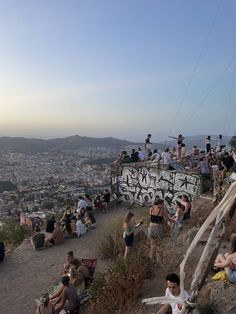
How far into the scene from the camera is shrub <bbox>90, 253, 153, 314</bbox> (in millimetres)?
7574

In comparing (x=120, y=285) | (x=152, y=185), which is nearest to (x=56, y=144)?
(x=152, y=185)

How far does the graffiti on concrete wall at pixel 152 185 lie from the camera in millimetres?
17016

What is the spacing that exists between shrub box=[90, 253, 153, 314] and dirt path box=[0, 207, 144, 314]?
182cm

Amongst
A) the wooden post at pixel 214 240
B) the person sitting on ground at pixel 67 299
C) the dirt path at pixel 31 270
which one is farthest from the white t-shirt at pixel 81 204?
the wooden post at pixel 214 240

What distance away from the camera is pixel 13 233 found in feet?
53.6

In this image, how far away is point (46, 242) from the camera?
45.2 feet

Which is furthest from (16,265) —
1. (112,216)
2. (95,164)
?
(95,164)

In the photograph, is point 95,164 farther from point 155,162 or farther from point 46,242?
point 46,242

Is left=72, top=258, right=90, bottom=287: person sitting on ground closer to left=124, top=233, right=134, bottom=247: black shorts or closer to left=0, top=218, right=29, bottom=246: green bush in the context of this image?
left=124, top=233, right=134, bottom=247: black shorts

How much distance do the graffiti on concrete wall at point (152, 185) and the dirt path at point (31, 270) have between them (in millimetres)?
3817

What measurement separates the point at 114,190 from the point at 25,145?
85.1 metres

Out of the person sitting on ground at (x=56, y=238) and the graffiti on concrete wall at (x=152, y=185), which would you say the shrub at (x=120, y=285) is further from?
the graffiti on concrete wall at (x=152, y=185)

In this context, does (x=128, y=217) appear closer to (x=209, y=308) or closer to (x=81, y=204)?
(x=209, y=308)

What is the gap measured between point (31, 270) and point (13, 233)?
5.04 m
